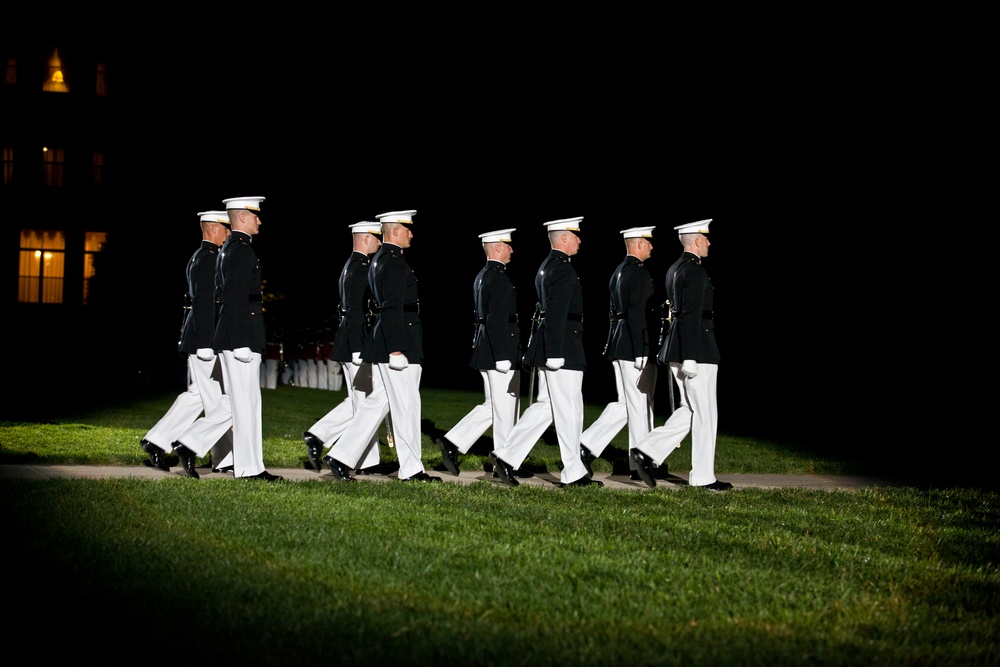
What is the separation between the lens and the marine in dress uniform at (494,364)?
38.4 feet

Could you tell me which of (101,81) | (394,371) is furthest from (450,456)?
(101,81)

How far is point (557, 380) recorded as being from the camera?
36.1 ft

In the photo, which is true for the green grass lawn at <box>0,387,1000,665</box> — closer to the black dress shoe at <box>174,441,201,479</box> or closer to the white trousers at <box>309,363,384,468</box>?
the black dress shoe at <box>174,441,201,479</box>

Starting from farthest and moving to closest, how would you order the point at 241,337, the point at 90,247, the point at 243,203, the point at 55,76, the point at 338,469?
the point at 55,76, the point at 90,247, the point at 338,469, the point at 243,203, the point at 241,337

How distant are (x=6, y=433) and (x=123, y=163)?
2934cm

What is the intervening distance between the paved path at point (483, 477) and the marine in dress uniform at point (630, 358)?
395 millimetres

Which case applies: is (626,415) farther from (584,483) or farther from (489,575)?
(489,575)

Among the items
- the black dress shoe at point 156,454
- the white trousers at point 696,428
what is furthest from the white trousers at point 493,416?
the black dress shoe at point 156,454

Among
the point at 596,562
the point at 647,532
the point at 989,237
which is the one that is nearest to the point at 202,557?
the point at 596,562

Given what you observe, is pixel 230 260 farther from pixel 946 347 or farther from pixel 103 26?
pixel 103 26

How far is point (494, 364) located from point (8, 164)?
3338 centimetres

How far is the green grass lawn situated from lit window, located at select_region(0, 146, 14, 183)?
110 ft

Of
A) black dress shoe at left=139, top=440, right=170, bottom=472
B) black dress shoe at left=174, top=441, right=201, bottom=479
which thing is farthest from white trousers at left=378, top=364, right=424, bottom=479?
black dress shoe at left=139, top=440, right=170, bottom=472

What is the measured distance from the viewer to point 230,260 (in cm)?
1041
